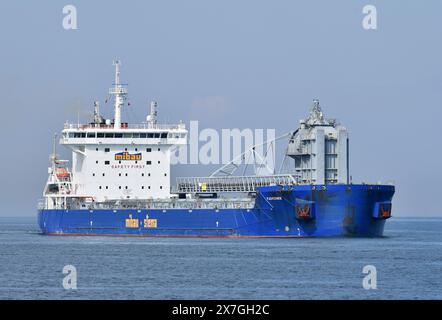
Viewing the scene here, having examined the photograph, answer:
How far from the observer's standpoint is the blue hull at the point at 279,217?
54125 millimetres

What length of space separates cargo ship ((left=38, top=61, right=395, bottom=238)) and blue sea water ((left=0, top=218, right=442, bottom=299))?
141 centimetres

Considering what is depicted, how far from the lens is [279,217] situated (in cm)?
5594

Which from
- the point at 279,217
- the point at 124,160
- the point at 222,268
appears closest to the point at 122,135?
the point at 124,160

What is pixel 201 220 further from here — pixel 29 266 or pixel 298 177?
pixel 29 266

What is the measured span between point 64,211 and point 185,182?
734cm

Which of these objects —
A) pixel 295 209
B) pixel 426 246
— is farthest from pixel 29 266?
pixel 426 246

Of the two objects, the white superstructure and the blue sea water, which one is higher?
the white superstructure

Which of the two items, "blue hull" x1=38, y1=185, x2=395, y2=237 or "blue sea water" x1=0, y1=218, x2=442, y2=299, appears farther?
"blue hull" x1=38, y1=185, x2=395, y2=237

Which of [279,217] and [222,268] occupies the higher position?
[279,217]

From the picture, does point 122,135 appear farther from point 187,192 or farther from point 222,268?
point 222,268

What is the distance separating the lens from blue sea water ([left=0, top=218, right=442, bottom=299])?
112 feet

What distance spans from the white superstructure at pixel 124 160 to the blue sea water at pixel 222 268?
18.4 ft

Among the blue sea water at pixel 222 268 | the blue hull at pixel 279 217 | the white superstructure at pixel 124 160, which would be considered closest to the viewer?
the blue sea water at pixel 222 268

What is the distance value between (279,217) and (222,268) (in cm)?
1493
